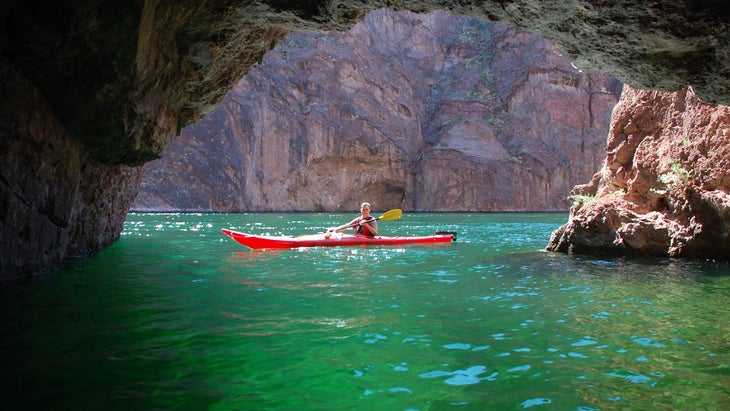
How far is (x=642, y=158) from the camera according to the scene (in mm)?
12297

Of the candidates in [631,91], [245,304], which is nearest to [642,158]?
[631,91]

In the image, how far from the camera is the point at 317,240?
48.9 feet

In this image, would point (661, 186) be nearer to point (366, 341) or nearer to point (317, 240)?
point (317, 240)

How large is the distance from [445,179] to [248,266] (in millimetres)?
53943

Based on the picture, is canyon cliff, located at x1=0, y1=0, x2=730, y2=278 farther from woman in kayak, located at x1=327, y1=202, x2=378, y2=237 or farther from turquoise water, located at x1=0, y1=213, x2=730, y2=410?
woman in kayak, located at x1=327, y1=202, x2=378, y2=237

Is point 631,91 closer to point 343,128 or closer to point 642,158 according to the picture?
point 642,158

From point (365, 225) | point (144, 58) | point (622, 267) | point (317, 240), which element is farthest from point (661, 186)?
point (144, 58)

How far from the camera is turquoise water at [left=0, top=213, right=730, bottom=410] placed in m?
3.54

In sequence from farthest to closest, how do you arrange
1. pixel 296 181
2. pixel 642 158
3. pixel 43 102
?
pixel 296 181, pixel 642 158, pixel 43 102

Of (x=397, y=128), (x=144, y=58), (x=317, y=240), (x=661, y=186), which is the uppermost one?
(x=397, y=128)

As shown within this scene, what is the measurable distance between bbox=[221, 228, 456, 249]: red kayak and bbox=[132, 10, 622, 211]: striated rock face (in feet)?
125

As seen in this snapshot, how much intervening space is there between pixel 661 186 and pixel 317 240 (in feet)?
27.9

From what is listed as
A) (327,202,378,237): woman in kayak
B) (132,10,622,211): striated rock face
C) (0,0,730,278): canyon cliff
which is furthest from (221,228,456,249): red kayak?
(132,10,622,211): striated rock face

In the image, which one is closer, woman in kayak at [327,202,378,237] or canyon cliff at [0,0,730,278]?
canyon cliff at [0,0,730,278]
